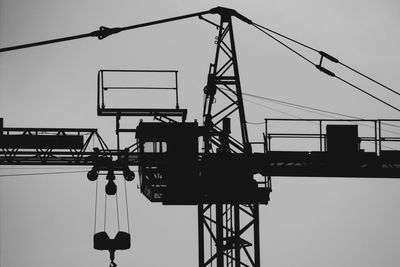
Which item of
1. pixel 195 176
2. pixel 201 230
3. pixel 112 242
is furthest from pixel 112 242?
pixel 201 230

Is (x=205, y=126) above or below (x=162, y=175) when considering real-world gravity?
above

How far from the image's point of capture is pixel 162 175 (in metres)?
22.1

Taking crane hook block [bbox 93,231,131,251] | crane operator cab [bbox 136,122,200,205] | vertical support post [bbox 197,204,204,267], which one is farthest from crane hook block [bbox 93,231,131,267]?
vertical support post [bbox 197,204,204,267]

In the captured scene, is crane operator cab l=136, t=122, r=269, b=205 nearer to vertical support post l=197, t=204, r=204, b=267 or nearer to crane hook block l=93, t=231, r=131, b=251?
vertical support post l=197, t=204, r=204, b=267

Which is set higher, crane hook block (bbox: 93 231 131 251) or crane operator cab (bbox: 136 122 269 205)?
crane operator cab (bbox: 136 122 269 205)

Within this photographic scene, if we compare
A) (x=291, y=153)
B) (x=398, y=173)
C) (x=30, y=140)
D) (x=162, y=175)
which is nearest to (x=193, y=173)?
(x=162, y=175)

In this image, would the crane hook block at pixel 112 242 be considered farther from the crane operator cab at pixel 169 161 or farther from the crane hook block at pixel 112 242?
the crane operator cab at pixel 169 161

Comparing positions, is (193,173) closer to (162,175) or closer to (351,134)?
(162,175)

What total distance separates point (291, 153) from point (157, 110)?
17.2ft

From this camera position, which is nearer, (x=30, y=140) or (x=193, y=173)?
(x=193, y=173)

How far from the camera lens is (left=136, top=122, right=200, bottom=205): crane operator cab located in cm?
2147

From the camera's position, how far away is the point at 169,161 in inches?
869

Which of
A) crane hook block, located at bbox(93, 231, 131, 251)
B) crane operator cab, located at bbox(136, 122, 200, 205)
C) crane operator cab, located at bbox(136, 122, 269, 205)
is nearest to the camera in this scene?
crane hook block, located at bbox(93, 231, 131, 251)

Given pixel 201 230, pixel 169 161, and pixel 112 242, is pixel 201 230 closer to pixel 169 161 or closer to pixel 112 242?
pixel 169 161
